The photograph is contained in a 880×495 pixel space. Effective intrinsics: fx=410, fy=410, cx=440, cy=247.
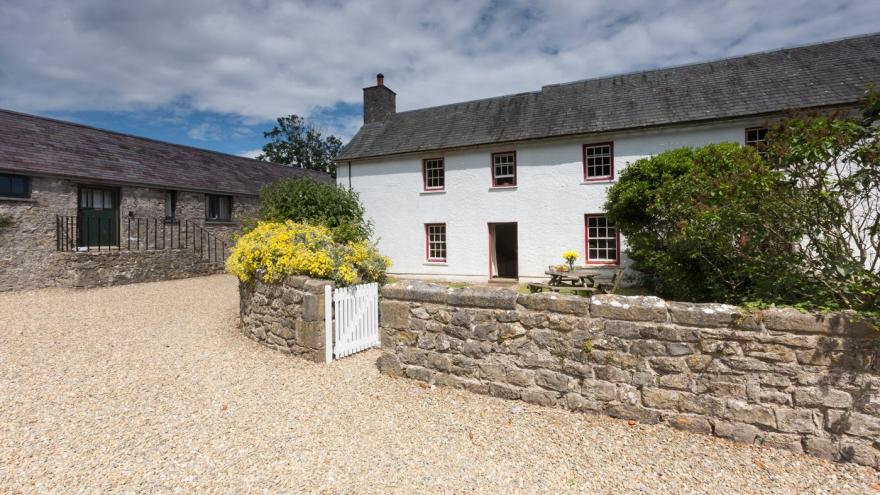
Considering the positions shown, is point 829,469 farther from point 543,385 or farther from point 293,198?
point 293,198

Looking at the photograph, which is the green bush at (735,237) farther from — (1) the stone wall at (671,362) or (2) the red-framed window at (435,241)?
(2) the red-framed window at (435,241)

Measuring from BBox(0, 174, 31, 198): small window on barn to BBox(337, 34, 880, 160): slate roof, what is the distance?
10.0m

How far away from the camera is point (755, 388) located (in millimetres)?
3537

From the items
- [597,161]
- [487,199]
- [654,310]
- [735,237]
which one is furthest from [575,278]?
[654,310]

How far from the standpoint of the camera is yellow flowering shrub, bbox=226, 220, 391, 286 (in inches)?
249

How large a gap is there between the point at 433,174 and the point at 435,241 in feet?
8.69

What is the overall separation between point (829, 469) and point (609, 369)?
1.71 metres

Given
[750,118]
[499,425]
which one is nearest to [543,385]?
[499,425]

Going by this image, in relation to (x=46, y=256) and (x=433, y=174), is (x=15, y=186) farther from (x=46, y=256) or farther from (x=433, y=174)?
(x=433, y=174)

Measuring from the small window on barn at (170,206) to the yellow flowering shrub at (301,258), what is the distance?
1117cm

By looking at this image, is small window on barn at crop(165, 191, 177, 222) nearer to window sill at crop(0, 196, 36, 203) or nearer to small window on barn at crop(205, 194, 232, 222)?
small window on barn at crop(205, 194, 232, 222)

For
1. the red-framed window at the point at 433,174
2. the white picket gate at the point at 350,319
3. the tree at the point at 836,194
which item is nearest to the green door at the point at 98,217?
the red-framed window at the point at 433,174

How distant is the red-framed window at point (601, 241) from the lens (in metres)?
13.3

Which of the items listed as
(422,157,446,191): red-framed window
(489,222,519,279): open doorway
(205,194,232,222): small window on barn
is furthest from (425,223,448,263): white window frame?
(205,194,232,222): small window on barn
